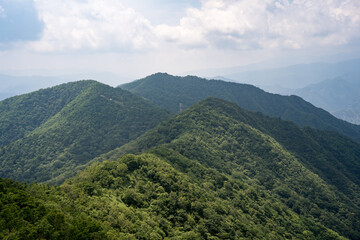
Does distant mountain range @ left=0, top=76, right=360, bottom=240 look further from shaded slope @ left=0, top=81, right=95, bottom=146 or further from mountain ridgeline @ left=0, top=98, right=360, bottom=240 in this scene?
shaded slope @ left=0, top=81, right=95, bottom=146

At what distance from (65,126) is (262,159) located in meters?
114

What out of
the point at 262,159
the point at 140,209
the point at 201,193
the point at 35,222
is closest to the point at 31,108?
the point at 262,159

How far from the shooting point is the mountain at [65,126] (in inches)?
4457

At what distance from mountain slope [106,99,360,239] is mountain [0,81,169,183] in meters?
34.0

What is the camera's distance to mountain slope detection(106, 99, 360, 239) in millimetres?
73500

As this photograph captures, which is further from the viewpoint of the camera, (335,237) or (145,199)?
(335,237)

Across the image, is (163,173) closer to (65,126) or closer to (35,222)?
(35,222)

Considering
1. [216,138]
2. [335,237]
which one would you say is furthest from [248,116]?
[335,237]

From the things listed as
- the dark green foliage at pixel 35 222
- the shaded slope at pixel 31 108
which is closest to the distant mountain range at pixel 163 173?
the dark green foliage at pixel 35 222

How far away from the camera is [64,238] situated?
867 inches

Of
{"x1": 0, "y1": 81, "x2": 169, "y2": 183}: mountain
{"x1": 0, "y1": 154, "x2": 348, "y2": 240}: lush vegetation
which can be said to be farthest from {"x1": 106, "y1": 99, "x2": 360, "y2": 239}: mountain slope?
{"x1": 0, "y1": 81, "x2": 169, "y2": 183}: mountain

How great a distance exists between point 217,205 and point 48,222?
3252cm

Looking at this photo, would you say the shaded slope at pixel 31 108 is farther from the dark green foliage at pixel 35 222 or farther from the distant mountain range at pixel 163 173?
the dark green foliage at pixel 35 222

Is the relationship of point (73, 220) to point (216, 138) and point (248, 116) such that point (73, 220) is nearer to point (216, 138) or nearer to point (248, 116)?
point (216, 138)
